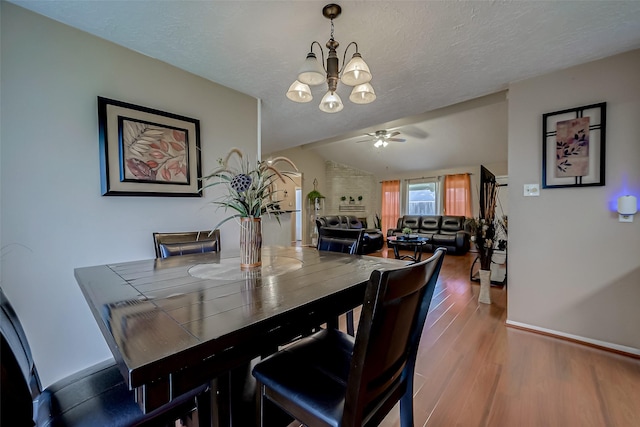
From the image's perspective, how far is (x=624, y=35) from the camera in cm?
171

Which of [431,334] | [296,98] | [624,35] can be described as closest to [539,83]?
[624,35]

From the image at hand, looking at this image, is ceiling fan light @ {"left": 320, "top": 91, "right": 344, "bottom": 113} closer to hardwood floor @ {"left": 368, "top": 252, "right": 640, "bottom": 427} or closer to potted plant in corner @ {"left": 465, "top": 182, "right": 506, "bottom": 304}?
hardwood floor @ {"left": 368, "top": 252, "right": 640, "bottom": 427}

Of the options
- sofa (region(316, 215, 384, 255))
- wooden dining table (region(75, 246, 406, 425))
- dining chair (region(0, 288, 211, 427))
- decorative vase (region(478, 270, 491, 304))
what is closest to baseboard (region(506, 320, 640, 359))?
decorative vase (region(478, 270, 491, 304))

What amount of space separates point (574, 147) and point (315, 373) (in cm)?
266

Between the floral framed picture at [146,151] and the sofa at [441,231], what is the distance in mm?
5168

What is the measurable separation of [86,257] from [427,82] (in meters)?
3.04

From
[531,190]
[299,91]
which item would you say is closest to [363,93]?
[299,91]

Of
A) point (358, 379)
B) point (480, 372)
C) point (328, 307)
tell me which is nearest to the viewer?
point (358, 379)

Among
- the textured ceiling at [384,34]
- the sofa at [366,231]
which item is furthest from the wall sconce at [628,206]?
the sofa at [366,231]

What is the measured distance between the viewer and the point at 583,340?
2059 mm

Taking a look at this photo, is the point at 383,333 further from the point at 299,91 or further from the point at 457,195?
the point at 457,195

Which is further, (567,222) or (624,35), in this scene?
(567,222)

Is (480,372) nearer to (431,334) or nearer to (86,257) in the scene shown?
(431,334)

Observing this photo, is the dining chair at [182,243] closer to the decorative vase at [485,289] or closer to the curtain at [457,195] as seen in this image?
the decorative vase at [485,289]
